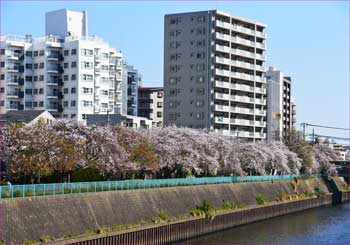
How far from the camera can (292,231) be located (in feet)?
153

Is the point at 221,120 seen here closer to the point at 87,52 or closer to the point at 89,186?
the point at 87,52

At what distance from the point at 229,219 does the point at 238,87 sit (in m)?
37.4

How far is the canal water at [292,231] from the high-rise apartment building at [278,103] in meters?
41.3

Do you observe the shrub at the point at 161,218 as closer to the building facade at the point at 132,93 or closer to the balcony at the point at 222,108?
the balcony at the point at 222,108

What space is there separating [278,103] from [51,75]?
50.0 m

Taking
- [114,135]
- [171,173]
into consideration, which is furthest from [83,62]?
[114,135]

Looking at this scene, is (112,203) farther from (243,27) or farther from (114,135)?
(243,27)

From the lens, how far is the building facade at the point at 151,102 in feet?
326

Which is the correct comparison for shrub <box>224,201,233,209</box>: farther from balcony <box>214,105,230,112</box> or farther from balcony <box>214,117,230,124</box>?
balcony <box>214,105,230,112</box>

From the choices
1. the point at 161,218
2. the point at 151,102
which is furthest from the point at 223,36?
the point at 161,218

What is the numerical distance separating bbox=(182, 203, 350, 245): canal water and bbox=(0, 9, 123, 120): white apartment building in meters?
33.2

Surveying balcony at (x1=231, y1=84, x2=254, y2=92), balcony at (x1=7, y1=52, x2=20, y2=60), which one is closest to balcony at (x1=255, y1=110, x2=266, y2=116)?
balcony at (x1=231, y1=84, x2=254, y2=92)

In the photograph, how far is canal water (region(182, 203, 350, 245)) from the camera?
40594mm

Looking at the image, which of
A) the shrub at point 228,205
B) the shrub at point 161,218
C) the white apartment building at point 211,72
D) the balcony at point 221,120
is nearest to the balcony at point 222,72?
the white apartment building at point 211,72
